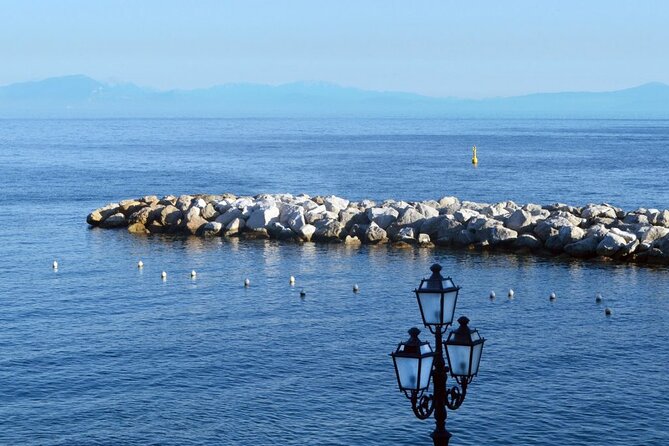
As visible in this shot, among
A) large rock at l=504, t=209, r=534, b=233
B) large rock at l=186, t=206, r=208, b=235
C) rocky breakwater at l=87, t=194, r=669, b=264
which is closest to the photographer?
rocky breakwater at l=87, t=194, r=669, b=264

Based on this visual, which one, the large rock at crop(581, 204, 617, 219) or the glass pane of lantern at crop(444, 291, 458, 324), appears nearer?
the glass pane of lantern at crop(444, 291, 458, 324)

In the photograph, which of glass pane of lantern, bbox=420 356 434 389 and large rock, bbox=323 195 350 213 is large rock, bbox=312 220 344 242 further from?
glass pane of lantern, bbox=420 356 434 389

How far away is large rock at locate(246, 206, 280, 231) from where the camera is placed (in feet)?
217

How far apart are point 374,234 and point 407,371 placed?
163ft

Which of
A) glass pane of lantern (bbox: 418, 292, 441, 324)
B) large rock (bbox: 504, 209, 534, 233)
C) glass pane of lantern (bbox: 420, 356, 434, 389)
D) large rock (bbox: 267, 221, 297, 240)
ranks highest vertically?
glass pane of lantern (bbox: 418, 292, 441, 324)

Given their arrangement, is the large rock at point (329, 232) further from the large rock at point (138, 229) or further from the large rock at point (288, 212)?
the large rock at point (138, 229)

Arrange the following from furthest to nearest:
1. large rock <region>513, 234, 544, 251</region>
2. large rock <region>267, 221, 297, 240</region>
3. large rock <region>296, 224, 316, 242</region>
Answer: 1. large rock <region>267, 221, 297, 240</region>
2. large rock <region>296, 224, 316, 242</region>
3. large rock <region>513, 234, 544, 251</region>

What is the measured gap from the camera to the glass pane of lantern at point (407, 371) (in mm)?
12992

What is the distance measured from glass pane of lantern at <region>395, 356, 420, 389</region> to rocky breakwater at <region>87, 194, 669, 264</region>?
44947 millimetres

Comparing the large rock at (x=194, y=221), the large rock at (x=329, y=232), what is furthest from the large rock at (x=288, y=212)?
the large rock at (x=194, y=221)

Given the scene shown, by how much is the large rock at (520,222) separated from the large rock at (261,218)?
1511 centimetres

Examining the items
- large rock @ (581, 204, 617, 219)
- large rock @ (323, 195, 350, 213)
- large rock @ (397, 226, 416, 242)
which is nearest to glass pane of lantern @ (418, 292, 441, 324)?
large rock @ (397, 226, 416, 242)

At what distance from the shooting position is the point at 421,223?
208 ft

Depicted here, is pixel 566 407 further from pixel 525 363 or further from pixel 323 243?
pixel 323 243
